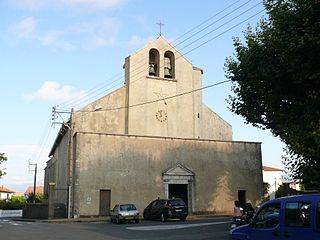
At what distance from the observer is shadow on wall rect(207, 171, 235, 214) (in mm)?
36250

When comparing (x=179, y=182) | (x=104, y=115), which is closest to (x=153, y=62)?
(x=104, y=115)

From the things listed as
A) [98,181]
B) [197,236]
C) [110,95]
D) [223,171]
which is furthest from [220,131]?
[197,236]

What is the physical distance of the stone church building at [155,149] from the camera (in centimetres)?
3331

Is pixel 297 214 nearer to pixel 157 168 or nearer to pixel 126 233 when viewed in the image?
pixel 126 233

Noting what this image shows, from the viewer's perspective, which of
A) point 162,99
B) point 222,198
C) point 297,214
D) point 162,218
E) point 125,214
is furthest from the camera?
point 162,99

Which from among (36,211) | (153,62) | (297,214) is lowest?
(36,211)

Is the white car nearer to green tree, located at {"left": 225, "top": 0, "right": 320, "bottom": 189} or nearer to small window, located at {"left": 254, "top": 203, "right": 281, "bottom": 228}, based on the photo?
green tree, located at {"left": 225, "top": 0, "right": 320, "bottom": 189}

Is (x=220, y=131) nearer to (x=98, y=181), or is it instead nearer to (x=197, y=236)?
(x=98, y=181)

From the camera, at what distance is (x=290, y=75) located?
16891 millimetres

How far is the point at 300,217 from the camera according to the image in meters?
7.85

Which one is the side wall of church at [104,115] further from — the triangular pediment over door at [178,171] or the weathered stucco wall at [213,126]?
the weathered stucco wall at [213,126]

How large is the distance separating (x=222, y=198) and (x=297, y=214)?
2937cm

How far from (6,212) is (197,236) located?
146 ft

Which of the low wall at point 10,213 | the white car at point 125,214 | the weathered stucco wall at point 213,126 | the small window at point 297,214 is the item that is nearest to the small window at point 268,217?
the small window at point 297,214
